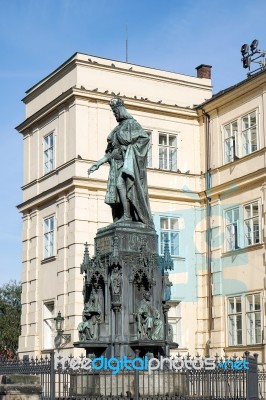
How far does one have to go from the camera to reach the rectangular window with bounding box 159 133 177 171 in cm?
3281

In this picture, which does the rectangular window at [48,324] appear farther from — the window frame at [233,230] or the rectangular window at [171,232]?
the window frame at [233,230]

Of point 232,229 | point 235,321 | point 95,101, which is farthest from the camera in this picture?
point 95,101

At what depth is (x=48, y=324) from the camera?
3156 cm

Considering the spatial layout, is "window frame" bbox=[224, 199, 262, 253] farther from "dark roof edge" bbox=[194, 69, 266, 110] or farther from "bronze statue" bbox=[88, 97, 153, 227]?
"bronze statue" bbox=[88, 97, 153, 227]

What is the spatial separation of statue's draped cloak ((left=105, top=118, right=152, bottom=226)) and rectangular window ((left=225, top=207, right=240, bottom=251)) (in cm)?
1549

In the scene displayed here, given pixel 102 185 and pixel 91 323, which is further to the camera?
pixel 102 185

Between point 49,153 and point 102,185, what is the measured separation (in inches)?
147

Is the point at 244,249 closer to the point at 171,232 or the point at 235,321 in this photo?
the point at 235,321

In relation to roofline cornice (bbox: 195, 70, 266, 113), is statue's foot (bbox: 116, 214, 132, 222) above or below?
below

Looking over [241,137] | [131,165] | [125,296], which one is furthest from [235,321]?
[125,296]

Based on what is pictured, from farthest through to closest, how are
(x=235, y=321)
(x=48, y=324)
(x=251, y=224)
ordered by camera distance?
(x=48, y=324) < (x=235, y=321) < (x=251, y=224)

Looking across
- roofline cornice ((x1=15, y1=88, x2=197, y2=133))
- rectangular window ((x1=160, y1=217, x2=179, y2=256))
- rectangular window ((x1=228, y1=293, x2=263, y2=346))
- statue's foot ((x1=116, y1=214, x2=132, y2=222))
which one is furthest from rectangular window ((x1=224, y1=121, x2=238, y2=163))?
statue's foot ((x1=116, y1=214, x2=132, y2=222))

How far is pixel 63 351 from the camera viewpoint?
2956 centimetres

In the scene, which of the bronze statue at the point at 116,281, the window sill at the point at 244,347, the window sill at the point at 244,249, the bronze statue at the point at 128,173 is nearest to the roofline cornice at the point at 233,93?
the window sill at the point at 244,249
